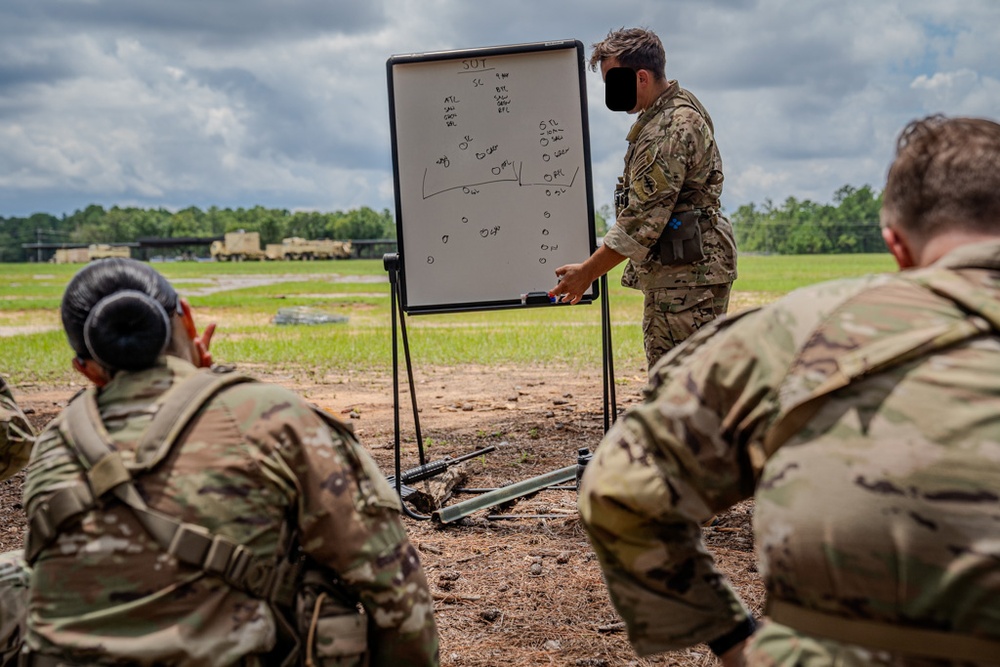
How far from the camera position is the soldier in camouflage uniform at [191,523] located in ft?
6.03

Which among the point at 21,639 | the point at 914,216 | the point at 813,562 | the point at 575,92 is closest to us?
the point at 813,562

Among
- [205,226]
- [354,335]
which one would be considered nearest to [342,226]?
[205,226]

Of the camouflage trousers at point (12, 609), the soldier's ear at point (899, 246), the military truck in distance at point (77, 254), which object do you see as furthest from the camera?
the military truck in distance at point (77, 254)

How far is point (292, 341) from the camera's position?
48.3ft

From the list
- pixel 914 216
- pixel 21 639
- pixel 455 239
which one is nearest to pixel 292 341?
pixel 455 239

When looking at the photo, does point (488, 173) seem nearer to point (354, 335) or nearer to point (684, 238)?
point (684, 238)

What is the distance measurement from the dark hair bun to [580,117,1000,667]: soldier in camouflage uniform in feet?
3.14

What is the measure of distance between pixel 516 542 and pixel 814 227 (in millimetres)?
77503

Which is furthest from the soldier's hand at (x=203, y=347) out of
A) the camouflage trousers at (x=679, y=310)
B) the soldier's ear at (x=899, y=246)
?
the camouflage trousers at (x=679, y=310)

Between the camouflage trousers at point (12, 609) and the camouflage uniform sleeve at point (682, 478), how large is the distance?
1.56 m

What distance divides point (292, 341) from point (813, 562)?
13730 mm

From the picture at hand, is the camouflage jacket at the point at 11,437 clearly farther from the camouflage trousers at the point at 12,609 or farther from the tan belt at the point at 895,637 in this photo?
the tan belt at the point at 895,637

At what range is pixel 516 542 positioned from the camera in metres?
4.62

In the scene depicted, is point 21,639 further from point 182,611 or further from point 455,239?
point 455,239
